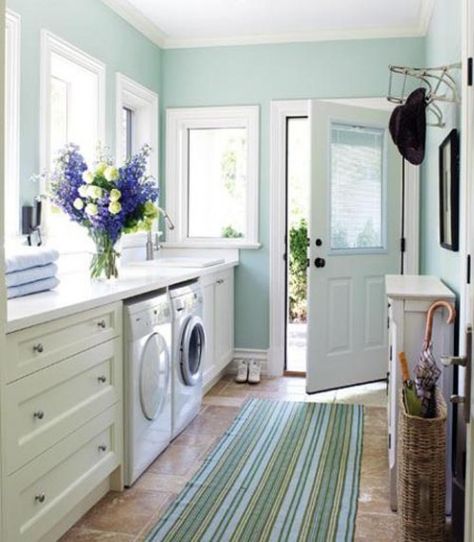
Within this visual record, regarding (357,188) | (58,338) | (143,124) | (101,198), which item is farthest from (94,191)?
(357,188)

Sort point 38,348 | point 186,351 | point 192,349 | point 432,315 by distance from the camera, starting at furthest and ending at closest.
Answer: point 192,349, point 186,351, point 432,315, point 38,348

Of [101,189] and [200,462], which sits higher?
[101,189]

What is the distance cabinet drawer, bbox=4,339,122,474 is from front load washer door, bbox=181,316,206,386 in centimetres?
84

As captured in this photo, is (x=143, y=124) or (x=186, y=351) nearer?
(x=186, y=351)

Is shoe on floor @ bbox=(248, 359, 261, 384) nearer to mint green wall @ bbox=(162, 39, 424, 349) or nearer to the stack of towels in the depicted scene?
mint green wall @ bbox=(162, 39, 424, 349)

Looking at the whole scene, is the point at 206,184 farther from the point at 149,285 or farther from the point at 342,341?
the point at 149,285

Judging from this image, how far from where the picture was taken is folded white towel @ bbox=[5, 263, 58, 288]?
242cm

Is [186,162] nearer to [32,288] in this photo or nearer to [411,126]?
[411,126]

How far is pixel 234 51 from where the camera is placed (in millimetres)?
5090

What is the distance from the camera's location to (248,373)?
16.3 feet

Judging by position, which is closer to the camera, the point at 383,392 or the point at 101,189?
the point at 101,189

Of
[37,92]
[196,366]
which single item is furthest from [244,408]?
[37,92]

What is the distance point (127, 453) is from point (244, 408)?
57.3 inches

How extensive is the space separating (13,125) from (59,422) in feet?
5.15
